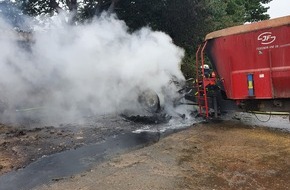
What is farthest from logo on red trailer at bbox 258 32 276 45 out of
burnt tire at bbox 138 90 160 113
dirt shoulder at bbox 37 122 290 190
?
burnt tire at bbox 138 90 160 113

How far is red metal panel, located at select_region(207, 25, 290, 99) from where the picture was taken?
750 centimetres

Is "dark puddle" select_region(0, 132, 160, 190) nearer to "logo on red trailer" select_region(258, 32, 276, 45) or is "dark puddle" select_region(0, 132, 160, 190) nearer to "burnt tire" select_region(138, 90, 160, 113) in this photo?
"burnt tire" select_region(138, 90, 160, 113)

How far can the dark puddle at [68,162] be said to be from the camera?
17.6 feet

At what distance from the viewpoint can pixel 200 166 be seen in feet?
18.9

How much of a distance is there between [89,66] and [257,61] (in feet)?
20.1

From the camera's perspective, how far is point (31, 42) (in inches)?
469

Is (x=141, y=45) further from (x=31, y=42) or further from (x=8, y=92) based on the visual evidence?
(x=8, y=92)

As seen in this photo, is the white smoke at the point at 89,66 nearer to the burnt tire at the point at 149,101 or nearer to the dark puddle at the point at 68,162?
the burnt tire at the point at 149,101

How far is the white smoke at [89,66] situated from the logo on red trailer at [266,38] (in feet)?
11.3

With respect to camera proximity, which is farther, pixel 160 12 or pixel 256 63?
pixel 160 12

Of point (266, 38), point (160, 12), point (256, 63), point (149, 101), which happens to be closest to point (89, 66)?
point (149, 101)

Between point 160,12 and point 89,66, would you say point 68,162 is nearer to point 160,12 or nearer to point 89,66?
point 89,66

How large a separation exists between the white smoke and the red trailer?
7.57 feet

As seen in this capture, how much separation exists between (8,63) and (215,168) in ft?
29.1
